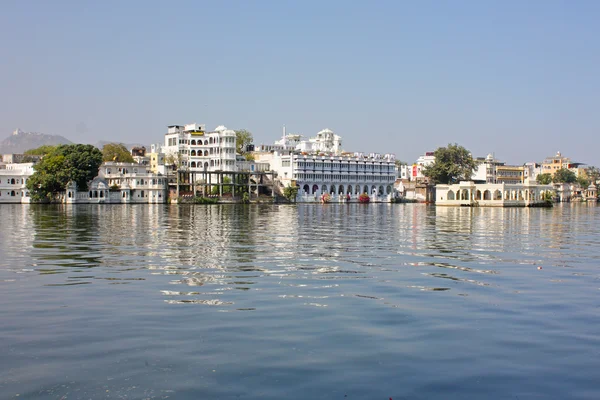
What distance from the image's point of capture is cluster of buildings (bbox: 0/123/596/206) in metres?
100

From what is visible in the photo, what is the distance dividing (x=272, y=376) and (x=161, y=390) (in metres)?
1.58

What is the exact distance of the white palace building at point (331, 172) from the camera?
123 metres

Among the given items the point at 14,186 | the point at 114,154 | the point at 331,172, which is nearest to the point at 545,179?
the point at 331,172

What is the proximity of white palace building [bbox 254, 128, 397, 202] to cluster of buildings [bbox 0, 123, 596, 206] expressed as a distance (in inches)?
7.7

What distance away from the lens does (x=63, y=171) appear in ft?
297

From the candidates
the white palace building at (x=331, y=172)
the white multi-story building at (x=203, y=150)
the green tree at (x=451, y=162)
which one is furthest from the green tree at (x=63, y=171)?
the green tree at (x=451, y=162)

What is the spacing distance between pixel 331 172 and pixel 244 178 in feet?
74.2

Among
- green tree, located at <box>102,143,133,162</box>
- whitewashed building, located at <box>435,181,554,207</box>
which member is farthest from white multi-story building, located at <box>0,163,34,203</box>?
whitewashed building, located at <box>435,181,554,207</box>

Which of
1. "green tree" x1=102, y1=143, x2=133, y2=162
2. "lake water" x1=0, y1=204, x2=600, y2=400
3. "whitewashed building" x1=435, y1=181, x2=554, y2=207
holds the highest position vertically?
"green tree" x1=102, y1=143, x2=133, y2=162

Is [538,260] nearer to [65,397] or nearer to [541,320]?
[541,320]

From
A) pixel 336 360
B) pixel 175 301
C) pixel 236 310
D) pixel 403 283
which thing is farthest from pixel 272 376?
pixel 403 283

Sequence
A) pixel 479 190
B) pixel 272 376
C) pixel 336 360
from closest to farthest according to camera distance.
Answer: pixel 272 376 → pixel 336 360 → pixel 479 190

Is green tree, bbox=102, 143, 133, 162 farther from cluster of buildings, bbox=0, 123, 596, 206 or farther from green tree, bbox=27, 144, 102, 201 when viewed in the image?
green tree, bbox=27, 144, 102, 201

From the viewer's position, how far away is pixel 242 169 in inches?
4560
